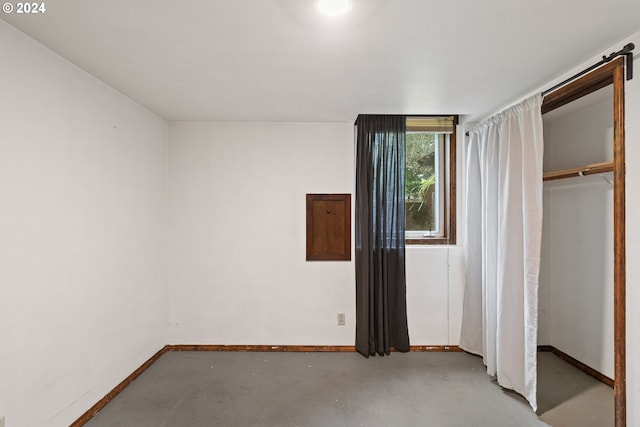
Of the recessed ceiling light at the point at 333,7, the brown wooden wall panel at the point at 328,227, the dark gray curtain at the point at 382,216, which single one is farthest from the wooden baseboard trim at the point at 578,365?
the recessed ceiling light at the point at 333,7

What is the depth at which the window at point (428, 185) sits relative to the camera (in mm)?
3447

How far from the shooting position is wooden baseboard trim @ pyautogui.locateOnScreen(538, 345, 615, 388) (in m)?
2.65

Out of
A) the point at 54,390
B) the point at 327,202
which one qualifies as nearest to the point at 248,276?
the point at 327,202

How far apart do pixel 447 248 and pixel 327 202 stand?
1353mm

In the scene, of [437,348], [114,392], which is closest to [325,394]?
[437,348]

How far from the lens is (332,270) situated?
333 centimetres

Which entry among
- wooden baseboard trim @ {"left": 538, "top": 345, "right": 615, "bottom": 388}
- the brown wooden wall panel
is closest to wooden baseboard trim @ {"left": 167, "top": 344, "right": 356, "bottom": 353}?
the brown wooden wall panel

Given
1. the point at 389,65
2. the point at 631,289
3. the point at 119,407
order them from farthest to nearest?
1. the point at 119,407
2. the point at 389,65
3. the point at 631,289

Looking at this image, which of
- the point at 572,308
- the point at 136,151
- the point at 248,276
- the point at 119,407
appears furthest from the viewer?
the point at 248,276

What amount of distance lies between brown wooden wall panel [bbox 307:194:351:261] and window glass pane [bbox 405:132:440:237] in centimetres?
71

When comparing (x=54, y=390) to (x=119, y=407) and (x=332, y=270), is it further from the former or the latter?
(x=332, y=270)

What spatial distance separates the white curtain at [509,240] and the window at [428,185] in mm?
358

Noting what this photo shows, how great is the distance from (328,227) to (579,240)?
237 centimetres

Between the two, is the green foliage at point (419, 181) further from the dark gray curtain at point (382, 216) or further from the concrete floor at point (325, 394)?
the concrete floor at point (325, 394)
